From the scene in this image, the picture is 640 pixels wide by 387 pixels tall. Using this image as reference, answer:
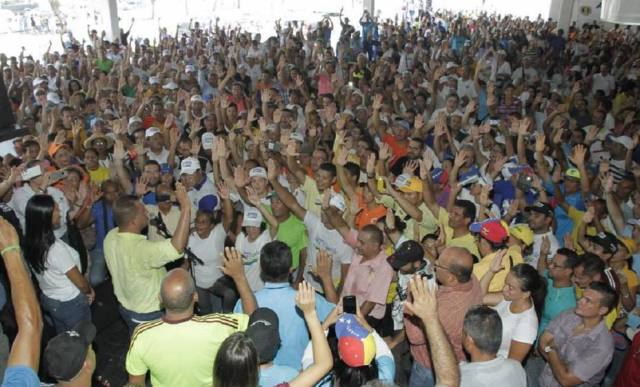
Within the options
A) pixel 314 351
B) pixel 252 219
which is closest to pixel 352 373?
pixel 314 351

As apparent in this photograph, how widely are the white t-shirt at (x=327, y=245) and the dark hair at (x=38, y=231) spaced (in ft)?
6.13

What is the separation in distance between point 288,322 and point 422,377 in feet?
3.05

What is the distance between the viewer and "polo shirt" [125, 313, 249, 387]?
248cm

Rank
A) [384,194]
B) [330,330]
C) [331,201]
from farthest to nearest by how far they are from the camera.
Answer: [384,194]
[331,201]
[330,330]

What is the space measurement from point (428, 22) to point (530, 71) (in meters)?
8.19

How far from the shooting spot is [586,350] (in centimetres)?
302

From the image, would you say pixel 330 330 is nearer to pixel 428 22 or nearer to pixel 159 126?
pixel 159 126

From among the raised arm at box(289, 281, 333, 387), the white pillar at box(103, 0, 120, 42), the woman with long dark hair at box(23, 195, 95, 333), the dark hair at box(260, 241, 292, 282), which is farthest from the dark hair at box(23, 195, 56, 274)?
the white pillar at box(103, 0, 120, 42)

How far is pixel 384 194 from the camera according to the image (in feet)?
16.9

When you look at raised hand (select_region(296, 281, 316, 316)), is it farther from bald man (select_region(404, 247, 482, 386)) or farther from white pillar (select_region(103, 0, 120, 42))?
white pillar (select_region(103, 0, 120, 42))

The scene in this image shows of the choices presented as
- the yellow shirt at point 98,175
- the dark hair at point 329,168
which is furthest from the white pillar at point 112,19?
the dark hair at point 329,168

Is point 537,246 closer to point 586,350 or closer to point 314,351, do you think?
point 586,350

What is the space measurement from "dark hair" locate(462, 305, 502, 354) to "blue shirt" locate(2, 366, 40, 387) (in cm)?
183

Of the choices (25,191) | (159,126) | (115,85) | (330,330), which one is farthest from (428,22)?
(330,330)
